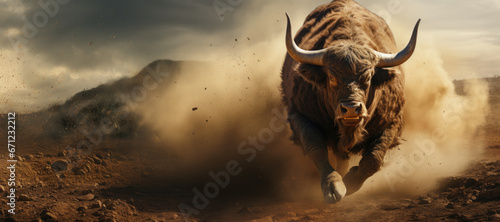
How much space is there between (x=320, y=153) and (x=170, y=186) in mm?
2964

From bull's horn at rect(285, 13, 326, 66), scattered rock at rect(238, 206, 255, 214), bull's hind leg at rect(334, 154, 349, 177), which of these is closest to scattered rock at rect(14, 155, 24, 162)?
scattered rock at rect(238, 206, 255, 214)

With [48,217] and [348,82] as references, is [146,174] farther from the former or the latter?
[348,82]

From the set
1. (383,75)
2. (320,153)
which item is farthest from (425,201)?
(383,75)

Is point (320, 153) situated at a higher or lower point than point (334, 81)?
lower

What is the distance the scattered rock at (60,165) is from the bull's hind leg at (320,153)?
4290 mm

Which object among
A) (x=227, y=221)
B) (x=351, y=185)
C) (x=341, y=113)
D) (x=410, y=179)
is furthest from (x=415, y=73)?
(x=227, y=221)

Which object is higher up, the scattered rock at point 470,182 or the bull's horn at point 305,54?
the bull's horn at point 305,54

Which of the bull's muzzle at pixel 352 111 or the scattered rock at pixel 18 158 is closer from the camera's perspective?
the bull's muzzle at pixel 352 111

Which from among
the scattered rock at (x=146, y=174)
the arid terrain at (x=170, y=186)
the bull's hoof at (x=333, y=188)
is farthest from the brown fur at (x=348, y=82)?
the scattered rock at (x=146, y=174)

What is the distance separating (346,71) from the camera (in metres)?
5.02

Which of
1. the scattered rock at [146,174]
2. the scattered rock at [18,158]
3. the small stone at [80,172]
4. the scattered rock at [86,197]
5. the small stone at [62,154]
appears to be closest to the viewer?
the scattered rock at [86,197]

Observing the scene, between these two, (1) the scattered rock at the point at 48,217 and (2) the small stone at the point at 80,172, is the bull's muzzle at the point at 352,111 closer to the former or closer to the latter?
(1) the scattered rock at the point at 48,217

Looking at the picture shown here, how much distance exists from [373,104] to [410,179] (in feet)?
8.80

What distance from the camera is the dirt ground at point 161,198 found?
208 inches
